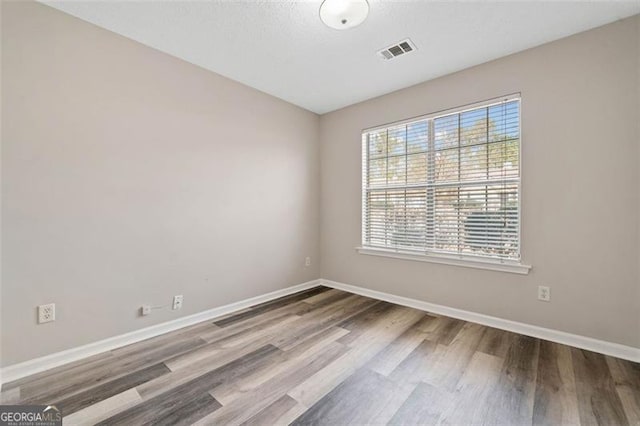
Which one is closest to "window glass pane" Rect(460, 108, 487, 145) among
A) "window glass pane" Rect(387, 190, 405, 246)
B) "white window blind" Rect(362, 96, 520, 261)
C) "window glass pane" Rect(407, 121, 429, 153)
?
"white window blind" Rect(362, 96, 520, 261)

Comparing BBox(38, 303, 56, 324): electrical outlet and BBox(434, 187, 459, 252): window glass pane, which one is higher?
BBox(434, 187, 459, 252): window glass pane

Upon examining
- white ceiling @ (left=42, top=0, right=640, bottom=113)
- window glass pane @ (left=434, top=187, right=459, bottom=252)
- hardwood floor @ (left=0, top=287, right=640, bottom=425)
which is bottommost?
hardwood floor @ (left=0, top=287, right=640, bottom=425)

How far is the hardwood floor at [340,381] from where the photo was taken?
1478mm

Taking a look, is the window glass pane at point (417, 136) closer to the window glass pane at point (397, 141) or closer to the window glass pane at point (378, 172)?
the window glass pane at point (397, 141)

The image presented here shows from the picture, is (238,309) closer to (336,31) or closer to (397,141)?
(397,141)

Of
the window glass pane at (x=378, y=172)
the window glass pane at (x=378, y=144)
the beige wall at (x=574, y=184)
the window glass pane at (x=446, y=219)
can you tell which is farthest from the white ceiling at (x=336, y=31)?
the window glass pane at (x=446, y=219)

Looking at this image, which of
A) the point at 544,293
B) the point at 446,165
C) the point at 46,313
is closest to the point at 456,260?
the point at 544,293

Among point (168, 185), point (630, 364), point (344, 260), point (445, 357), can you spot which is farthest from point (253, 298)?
point (630, 364)

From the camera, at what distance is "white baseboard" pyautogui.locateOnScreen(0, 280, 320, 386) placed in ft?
5.87

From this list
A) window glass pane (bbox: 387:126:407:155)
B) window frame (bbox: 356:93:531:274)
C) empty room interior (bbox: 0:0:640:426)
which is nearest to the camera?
empty room interior (bbox: 0:0:640:426)

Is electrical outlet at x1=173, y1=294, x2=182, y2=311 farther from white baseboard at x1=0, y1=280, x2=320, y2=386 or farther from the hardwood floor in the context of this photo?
the hardwood floor

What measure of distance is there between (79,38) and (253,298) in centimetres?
281

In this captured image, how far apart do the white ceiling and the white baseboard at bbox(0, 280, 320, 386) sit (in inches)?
98.7

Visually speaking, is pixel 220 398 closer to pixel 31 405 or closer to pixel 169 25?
pixel 31 405
